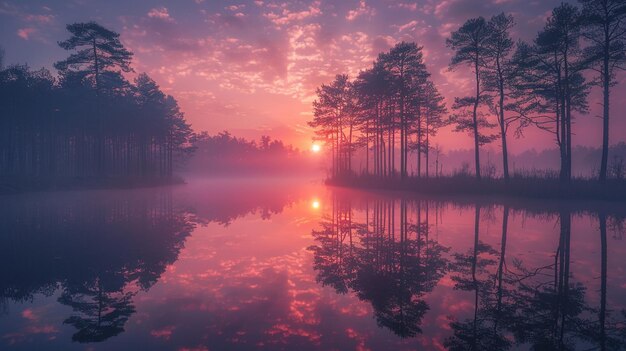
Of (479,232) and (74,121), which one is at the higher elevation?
(74,121)

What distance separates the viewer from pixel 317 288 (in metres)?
5.44

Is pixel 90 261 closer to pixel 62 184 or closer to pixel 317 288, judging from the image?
pixel 317 288

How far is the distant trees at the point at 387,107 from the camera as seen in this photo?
96.0 feet

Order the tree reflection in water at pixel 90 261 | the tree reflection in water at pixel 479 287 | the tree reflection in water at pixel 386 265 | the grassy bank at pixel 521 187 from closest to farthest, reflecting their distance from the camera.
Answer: the tree reflection in water at pixel 479 287 → the tree reflection in water at pixel 386 265 → the tree reflection in water at pixel 90 261 → the grassy bank at pixel 521 187

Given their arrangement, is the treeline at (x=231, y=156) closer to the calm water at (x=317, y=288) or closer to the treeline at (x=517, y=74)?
the treeline at (x=517, y=74)

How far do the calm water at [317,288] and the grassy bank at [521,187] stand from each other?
10.6m

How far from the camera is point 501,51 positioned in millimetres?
24125

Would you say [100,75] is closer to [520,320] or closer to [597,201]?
[520,320]

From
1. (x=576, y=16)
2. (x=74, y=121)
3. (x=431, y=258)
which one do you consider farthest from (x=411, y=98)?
(x=74, y=121)

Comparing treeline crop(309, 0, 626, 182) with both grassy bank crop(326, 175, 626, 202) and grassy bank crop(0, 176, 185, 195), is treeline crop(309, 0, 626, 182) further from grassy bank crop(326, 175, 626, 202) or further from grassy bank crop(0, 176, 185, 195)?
grassy bank crop(0, 176, 185, 195)

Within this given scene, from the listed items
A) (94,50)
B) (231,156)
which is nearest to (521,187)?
(94,50)

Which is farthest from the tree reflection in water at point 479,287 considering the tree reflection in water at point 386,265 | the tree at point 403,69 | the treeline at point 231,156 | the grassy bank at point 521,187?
the treeline at point 231,156

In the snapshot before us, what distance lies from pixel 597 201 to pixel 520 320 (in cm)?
2086

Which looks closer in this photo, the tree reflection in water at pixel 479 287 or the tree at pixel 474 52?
the tree reflection in water at pixel 479 287
